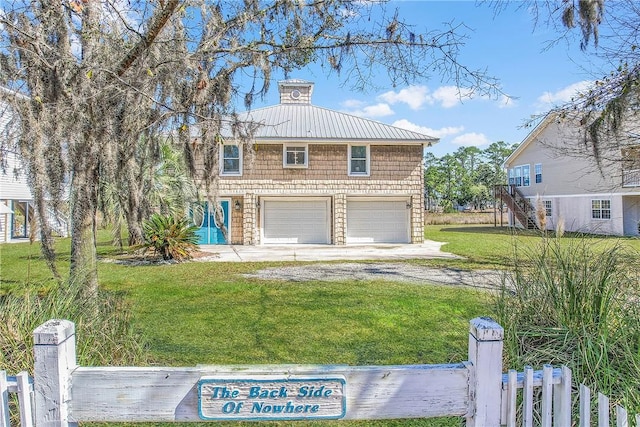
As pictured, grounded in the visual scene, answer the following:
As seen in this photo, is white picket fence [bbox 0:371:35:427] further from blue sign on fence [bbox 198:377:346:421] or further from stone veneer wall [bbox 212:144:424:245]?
stone veneer wall [bbox 212:144:424:245]

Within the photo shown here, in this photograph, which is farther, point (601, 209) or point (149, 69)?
point (601, 209)

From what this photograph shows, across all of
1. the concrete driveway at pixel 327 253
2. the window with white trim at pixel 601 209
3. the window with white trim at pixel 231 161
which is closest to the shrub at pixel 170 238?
the concrete driveway at pixel 327 253

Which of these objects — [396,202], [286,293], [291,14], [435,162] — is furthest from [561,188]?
[435,162]

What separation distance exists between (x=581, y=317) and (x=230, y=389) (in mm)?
2298

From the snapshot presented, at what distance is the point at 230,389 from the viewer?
152 centimetres

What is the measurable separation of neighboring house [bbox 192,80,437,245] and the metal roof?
0.04 metres

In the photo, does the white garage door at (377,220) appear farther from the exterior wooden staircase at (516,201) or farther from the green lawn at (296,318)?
the exterior wooden staircase at (516,201)

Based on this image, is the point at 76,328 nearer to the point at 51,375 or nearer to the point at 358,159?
the point at 51,375

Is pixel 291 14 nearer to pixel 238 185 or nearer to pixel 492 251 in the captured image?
pixel 492 251

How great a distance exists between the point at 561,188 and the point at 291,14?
75.0 ft

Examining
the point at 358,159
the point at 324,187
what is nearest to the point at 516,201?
the point at 358,159

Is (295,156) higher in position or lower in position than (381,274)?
higher

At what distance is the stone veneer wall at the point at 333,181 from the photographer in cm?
1580

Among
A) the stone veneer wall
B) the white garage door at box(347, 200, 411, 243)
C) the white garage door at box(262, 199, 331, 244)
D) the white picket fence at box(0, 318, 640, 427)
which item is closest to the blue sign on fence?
the white picket fence at box(0, 318, 640, 427)
